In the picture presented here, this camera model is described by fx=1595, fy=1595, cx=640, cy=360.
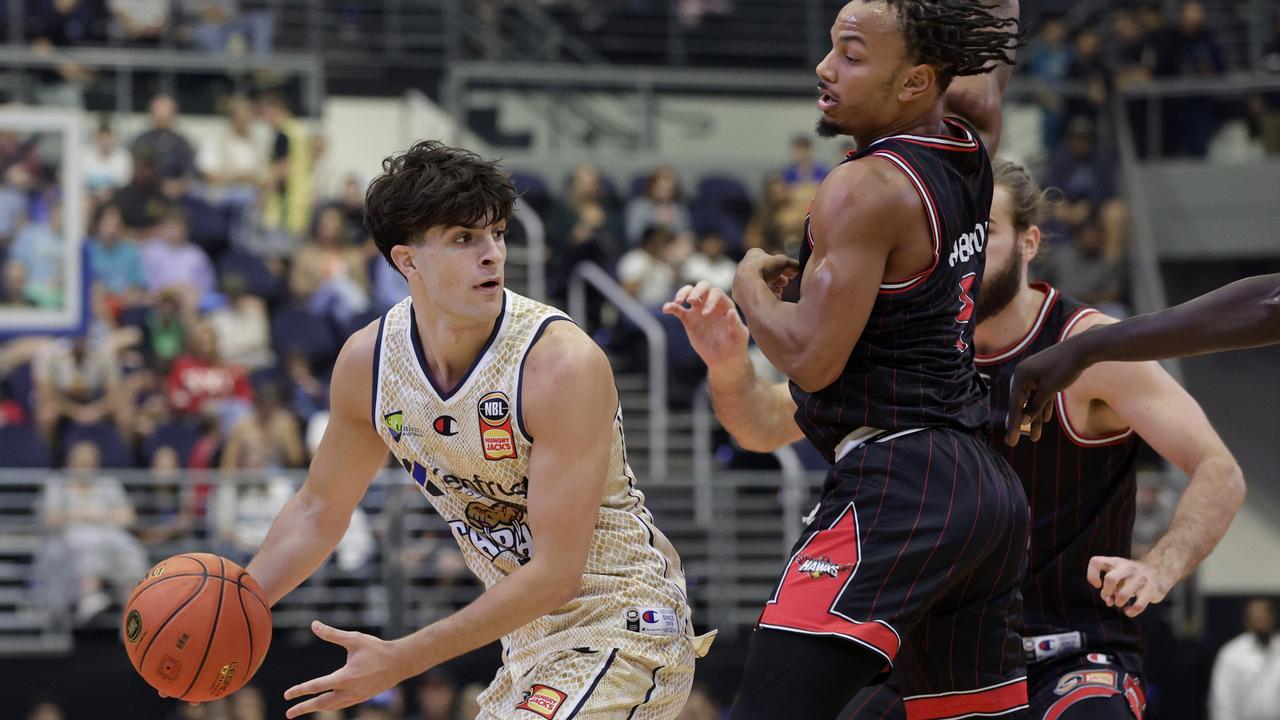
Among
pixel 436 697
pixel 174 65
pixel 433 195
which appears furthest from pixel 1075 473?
pixel 174 65

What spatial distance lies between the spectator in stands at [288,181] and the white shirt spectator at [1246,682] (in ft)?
27.1

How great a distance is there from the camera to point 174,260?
12.6m

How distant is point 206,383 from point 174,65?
4894 millimetres

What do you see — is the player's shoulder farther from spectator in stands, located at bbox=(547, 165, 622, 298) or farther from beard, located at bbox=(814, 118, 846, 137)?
spectator in stands, located at bbox=(547, 165, 622, 298)

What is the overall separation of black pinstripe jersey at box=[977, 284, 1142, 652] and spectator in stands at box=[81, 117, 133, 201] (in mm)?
10457

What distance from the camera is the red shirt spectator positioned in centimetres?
1141

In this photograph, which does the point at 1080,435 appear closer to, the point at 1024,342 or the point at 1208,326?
the point at 1024,342

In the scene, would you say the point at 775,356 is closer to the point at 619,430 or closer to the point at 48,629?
the point at 619,430

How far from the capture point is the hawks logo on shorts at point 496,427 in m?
4.10

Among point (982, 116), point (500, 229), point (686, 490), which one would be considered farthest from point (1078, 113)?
point (500, 229)

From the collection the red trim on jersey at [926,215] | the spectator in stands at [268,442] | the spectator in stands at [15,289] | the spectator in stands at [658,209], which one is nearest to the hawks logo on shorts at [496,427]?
the red trim on jersey at [926,215]

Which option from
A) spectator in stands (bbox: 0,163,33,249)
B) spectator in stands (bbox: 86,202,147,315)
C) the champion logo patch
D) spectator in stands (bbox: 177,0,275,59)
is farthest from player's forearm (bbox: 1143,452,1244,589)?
spectator in stands (bbox: 177,0,275,59)

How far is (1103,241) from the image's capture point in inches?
570

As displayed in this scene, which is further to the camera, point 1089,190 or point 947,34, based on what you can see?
point 1089,190
